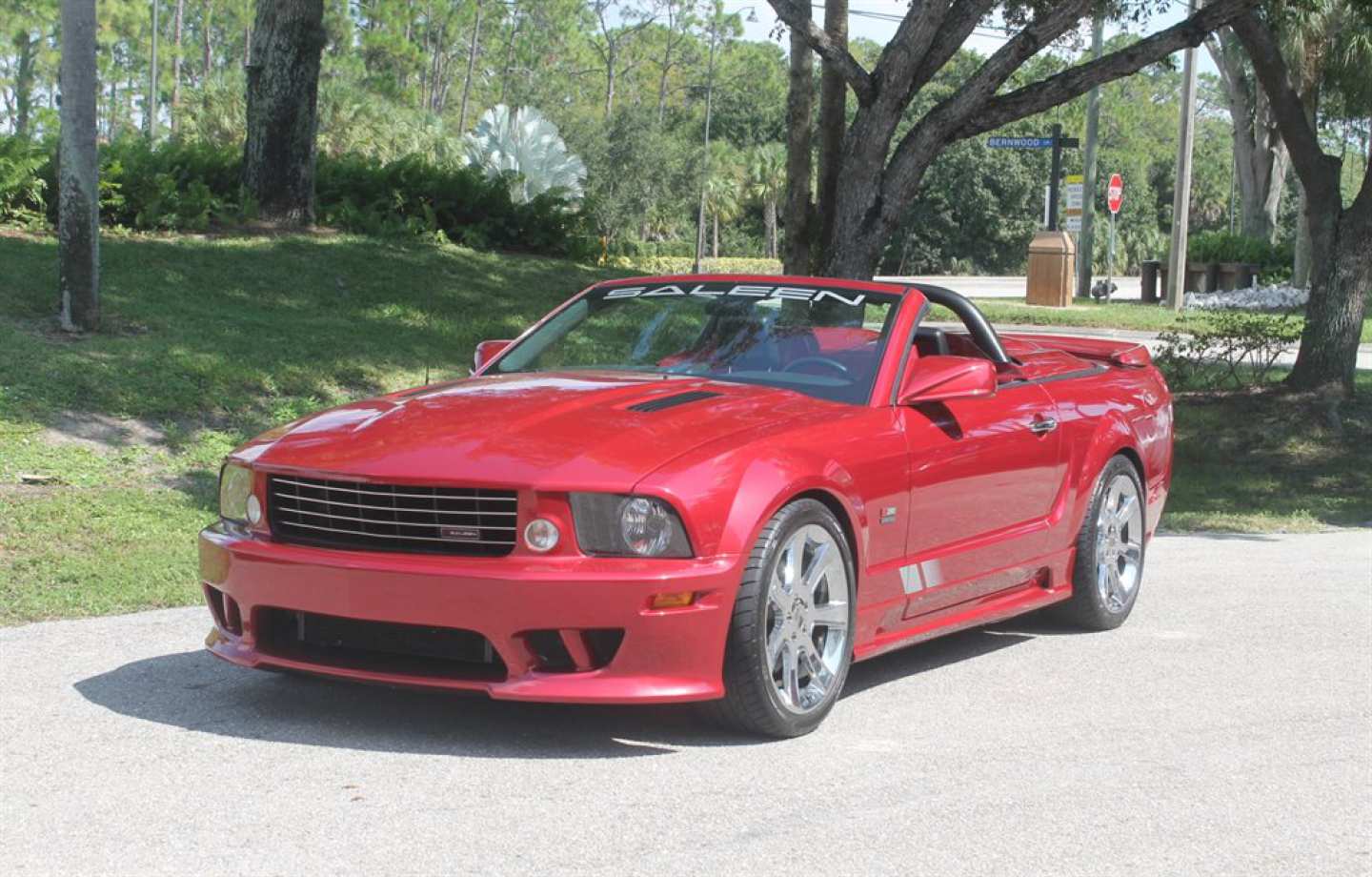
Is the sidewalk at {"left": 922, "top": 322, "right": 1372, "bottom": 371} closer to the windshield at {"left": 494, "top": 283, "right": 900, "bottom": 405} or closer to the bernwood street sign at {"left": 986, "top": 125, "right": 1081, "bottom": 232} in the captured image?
the bernwood street sign at {"left": 986, "top": 125, "right": 1081, "bottom": 232}

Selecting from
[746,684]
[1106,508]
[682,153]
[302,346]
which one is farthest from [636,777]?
[682,153]

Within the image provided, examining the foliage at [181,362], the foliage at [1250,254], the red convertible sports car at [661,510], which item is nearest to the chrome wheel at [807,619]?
the red convertible sports car at [661,510]

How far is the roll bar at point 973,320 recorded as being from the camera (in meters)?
7.20

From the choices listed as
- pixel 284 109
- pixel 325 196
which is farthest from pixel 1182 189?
pixel 284 109

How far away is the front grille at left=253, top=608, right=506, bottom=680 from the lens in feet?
16.9

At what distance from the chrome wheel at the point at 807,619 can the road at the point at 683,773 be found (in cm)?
18

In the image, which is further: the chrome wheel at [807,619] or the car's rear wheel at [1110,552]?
the car's rear wheel at [1110,552]

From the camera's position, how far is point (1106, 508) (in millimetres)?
7648

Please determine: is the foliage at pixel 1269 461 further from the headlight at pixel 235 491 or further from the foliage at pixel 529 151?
the foliage at pixel 529 151

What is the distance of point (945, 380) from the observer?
6297 mm

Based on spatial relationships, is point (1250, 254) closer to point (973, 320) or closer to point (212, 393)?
point (212, 393)

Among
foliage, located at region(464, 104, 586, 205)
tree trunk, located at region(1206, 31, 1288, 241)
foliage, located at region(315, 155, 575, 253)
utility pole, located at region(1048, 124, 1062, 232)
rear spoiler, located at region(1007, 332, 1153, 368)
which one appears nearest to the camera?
rear spoiler, located at region(1007, 332, 1153, 368)

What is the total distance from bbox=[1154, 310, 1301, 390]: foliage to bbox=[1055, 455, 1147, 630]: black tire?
10127mm

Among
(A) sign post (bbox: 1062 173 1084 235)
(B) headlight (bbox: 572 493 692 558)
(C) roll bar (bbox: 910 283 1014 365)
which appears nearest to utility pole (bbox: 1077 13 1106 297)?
(A) sign post (bbox: 1062 173 1084 235)
